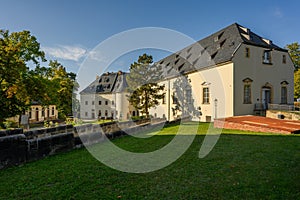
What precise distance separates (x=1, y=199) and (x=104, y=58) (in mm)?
9934

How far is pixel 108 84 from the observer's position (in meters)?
47.6

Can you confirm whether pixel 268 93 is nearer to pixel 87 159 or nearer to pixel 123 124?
pixel 123 124

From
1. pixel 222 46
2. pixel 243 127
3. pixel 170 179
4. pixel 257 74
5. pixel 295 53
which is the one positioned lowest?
pixel 170 179

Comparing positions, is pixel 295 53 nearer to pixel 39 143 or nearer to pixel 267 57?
pixel 267 57

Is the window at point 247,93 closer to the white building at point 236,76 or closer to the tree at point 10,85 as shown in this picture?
the white building at point 236,76

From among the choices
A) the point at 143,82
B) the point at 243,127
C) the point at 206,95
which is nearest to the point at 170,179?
the point at 243,127

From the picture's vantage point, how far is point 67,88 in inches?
1204

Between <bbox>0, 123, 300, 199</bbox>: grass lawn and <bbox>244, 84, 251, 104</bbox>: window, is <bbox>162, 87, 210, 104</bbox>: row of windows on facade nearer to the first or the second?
<bbox>244, 84, 251, 104</bbox>: window

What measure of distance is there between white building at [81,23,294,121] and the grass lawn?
12.5 meters

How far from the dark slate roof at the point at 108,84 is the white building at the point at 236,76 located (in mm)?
24185

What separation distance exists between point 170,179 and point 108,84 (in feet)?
149

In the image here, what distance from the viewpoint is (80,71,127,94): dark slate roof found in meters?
45.0

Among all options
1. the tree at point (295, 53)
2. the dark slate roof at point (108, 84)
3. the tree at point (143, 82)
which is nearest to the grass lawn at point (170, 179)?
the tree at point (143, 82)

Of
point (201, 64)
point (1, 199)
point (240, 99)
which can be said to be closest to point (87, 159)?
point (1, 199)
